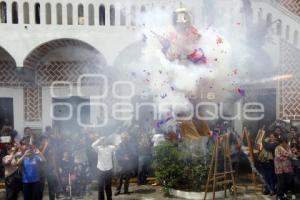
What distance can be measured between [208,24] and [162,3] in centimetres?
142

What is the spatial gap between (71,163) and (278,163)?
15.5 ft

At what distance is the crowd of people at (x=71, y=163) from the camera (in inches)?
353

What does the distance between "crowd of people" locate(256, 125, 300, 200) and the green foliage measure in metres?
1.48

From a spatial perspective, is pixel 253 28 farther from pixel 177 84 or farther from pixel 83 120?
pixel 83 120

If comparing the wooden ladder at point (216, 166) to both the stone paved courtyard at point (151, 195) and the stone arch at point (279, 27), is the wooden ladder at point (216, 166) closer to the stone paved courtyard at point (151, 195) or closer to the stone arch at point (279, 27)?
the stone paved courtyard at point (151, 195)

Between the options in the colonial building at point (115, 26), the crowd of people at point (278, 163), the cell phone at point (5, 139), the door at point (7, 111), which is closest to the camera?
the crowd of people at point (278, 163)

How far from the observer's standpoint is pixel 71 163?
10.8 m

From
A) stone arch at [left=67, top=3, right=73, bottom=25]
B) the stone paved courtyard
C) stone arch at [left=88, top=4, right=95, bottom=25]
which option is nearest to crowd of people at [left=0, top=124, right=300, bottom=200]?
the stone paved courtyard

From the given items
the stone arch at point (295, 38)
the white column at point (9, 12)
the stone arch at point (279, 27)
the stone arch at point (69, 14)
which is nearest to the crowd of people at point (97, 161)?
the stone arch at point (295, 38)

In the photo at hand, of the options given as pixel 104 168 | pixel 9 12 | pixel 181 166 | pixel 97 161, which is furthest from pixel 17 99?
pixel 181 166

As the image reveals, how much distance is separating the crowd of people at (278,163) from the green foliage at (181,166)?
1.48 meters

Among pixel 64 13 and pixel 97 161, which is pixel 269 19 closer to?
pixel 64 13

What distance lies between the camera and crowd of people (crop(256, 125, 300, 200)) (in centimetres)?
981

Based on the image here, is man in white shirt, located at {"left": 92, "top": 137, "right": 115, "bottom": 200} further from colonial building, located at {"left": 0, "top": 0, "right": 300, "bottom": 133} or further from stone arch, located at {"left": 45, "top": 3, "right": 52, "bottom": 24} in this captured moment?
stone arch, located at {"left": 45, "top": 3, "right": 52, "bottom": 24}
